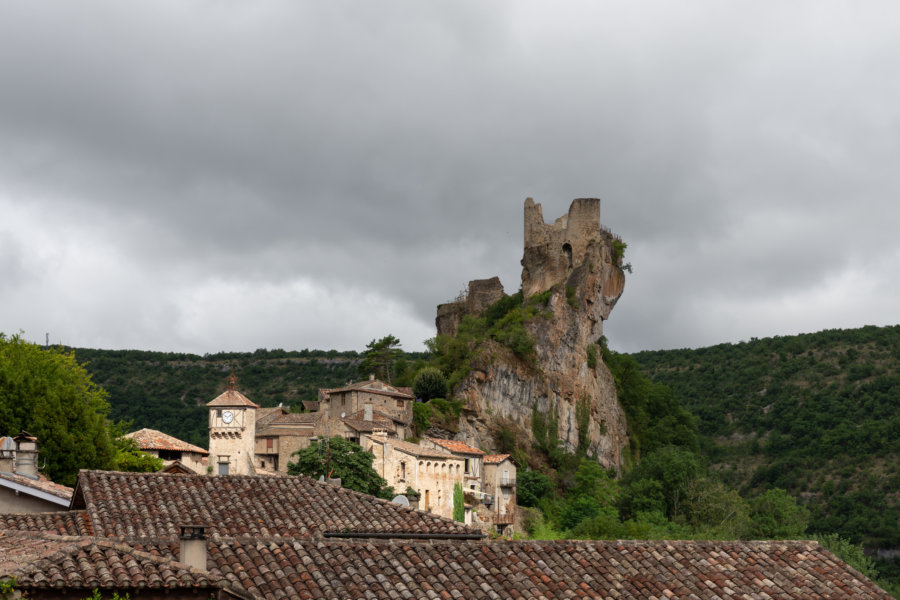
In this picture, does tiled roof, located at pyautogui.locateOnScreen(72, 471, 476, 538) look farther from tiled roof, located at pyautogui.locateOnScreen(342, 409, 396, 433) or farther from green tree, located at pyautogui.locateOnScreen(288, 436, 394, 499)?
tiled roof, located at pyautogui.locateOnScreen(342, 409, 396, 433)

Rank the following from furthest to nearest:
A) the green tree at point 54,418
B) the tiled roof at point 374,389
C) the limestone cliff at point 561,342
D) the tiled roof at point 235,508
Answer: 1. the limestone cliff at point 561,342
2. the tiled roof at point 374,389
3. the green tree at point 54,418
4. the tiled roof at point 235,508

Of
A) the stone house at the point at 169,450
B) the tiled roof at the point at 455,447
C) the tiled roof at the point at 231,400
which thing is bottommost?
the stone house at the point at 169,450

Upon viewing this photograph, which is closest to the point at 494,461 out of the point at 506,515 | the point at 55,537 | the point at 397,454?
the point at 506,515

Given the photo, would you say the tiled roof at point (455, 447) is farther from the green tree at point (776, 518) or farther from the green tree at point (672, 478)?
the green tree at point (776, 518)

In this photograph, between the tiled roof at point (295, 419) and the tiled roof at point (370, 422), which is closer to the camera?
the tiled roof at point (370, 422)

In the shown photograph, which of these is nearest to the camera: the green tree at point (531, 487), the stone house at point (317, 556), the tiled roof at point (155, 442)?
the stone house at point (317, 556)

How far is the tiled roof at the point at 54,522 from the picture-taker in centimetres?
2512

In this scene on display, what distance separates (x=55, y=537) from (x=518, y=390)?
9837 centimetres

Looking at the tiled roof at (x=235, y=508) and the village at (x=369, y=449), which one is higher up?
the village at (x=369, y=449)

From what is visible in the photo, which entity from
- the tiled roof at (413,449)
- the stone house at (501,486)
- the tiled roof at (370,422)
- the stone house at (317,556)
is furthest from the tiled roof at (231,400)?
the stone house at (317,556)

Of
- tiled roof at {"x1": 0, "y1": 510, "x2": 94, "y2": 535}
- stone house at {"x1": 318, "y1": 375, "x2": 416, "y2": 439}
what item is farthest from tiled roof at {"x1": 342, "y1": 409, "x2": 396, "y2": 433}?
tiled roof at {"x1": 0, "y1": 510, "x2": 94, "y2": 535}

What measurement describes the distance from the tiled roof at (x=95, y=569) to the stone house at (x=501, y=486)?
75118 mm

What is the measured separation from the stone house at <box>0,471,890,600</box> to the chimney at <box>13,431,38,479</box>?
9968mm

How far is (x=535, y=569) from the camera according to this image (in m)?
22.7
